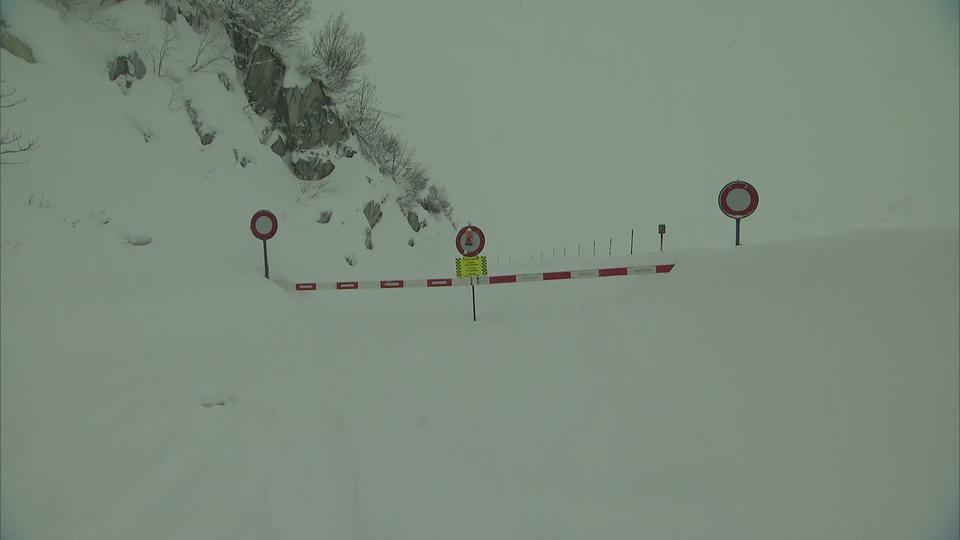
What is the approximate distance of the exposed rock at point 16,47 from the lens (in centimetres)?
467

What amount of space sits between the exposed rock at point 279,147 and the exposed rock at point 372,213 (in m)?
3.05

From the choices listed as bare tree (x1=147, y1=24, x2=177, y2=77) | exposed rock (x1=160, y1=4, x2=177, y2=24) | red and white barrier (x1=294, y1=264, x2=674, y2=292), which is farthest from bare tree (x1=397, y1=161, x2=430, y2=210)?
red and white barrier (x1=294, y1=264, x2=674, y2=292)

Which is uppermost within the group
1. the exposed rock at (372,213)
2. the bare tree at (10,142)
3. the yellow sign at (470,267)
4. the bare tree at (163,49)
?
the bare tree at (163,49)

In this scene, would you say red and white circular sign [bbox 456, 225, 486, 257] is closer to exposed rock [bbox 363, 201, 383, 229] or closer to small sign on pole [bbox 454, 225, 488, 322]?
small sign on pole [bbox 454, 225, 488, 322]

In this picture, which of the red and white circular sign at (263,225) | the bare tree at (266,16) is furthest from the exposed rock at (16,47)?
the bare tree at (266,16)

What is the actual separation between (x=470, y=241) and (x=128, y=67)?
7089mm

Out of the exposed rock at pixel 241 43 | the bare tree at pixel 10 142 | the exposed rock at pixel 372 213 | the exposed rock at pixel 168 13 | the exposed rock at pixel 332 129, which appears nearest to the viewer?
the bare tree at pixel 10 142

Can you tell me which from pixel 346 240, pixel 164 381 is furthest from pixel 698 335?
pixel 346 240

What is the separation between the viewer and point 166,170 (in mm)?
5883

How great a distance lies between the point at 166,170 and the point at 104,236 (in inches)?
87.7

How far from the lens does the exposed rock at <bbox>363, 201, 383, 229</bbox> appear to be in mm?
13766

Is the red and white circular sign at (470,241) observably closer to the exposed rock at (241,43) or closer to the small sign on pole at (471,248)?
the small sign on pole at (471,248)

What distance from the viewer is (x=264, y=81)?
471 inches

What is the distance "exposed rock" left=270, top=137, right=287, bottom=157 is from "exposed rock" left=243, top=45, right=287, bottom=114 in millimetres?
1065
